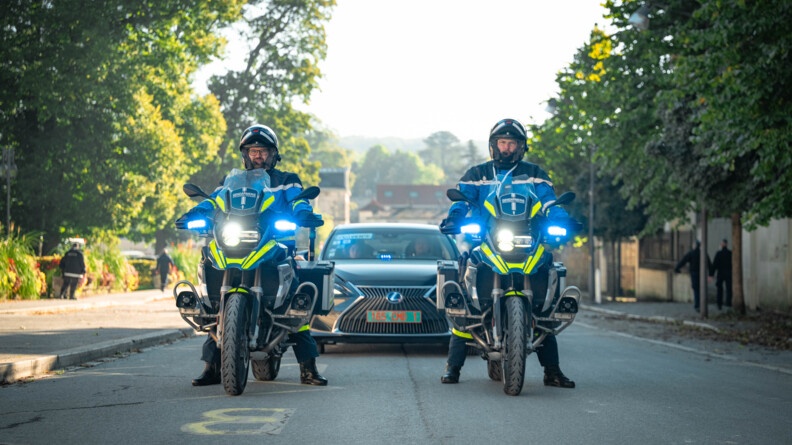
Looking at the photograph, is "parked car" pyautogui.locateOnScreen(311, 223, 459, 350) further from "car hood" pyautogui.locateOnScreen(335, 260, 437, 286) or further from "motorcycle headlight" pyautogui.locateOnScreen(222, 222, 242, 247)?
"motorcycle headlight" pyautogui.locateOnScreen(222, 222, 242, 247)

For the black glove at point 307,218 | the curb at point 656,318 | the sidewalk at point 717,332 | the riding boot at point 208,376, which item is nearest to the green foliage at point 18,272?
the sidewalk at point 717,332

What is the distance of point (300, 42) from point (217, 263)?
4541 centimetres

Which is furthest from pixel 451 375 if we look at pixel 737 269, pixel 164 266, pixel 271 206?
pixel 164 266

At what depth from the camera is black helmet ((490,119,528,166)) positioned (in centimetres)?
888

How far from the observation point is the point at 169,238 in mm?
56125

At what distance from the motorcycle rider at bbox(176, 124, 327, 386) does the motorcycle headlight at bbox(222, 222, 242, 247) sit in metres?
0.34

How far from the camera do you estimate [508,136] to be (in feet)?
29.2

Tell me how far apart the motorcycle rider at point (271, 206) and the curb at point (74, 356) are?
5.98ft

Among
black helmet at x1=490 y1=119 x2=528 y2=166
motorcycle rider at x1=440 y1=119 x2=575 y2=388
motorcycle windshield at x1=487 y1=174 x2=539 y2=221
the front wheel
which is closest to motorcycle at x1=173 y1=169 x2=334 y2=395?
motorcycle rider at x1=440 y1=119 x2=575 y2=388

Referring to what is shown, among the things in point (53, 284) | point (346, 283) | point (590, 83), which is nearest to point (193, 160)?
point (53, 284)

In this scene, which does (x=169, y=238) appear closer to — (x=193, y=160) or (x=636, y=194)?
(x=193, y=160)

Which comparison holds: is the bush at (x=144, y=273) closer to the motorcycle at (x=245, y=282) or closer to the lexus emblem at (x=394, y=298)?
the lexus emblem at (x=394, y=298)

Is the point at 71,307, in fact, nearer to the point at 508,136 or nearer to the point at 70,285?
the point at 70,285

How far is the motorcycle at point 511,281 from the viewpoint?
27.3 ft
